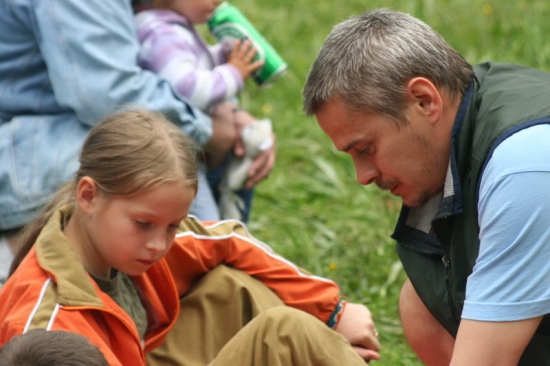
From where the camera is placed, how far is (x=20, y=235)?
3186mm

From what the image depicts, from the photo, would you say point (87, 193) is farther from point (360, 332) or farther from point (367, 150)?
point (360, 332)

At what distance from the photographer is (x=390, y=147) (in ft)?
8.09

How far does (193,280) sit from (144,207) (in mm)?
494

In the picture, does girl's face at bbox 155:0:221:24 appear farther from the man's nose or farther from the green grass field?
the man's nose

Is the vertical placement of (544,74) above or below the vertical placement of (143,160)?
above

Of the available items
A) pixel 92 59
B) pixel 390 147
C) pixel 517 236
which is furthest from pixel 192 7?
pixel 517 236

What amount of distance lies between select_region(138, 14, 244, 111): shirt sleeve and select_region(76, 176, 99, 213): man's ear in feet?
2.61

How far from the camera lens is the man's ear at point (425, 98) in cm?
243

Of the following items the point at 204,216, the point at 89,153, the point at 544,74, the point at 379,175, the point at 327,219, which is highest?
the point at 544,74

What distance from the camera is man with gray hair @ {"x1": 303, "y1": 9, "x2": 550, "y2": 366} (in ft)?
7.38

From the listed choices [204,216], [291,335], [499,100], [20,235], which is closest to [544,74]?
[499,100]

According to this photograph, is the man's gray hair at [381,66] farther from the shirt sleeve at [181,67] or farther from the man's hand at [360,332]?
the shirt sleeve at [181,67]

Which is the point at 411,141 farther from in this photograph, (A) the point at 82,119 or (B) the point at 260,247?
(A) the point at 82,119

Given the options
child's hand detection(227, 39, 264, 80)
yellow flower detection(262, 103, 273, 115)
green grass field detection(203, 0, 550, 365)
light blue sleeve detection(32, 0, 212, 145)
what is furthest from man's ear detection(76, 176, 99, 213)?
yellow flower detection(262, 103, 273, 115)
